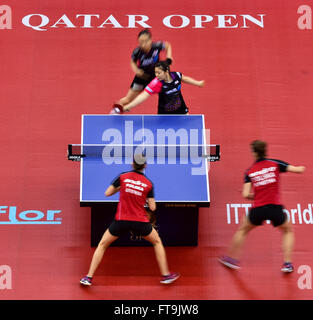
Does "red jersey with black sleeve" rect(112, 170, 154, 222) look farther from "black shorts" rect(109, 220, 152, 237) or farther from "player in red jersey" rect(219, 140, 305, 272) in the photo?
"player in red jersey" rect(219, 140, 305, 272)

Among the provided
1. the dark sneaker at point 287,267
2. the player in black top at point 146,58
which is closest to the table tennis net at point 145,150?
the player in black top at point 146,58

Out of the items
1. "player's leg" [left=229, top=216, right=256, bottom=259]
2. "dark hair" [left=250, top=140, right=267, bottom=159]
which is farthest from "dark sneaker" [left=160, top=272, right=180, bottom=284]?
"dark hair" [left=250, top=140, right=267, bottom=159]

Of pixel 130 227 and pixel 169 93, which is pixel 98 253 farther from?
pixel 169 93

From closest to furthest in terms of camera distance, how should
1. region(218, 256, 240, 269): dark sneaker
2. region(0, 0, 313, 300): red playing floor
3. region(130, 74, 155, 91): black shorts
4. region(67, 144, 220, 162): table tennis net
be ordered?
region(0, 0, 313, 300): red playing floor, region(218, 256, 240, 269): dark sneaker, region(67, 144, 220, 162): table tennis net, region(130, 74, 155, 91): black shorts

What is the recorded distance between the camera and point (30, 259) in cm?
853

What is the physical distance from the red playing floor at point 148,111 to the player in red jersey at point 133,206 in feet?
→ 2.29

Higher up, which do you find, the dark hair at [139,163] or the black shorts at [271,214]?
the dark hair at [139,163]

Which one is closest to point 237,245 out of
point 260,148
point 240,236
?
point 240,236

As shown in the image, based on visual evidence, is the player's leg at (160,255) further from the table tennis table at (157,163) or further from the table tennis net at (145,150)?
the table tennis net at (145,150)

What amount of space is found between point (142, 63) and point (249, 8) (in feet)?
11.9

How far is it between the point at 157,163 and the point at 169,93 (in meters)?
1.13

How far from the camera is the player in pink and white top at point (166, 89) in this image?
895 cm

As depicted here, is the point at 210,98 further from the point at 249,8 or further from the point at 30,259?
the point at 30,259

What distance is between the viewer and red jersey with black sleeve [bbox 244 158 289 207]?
25.8ft
